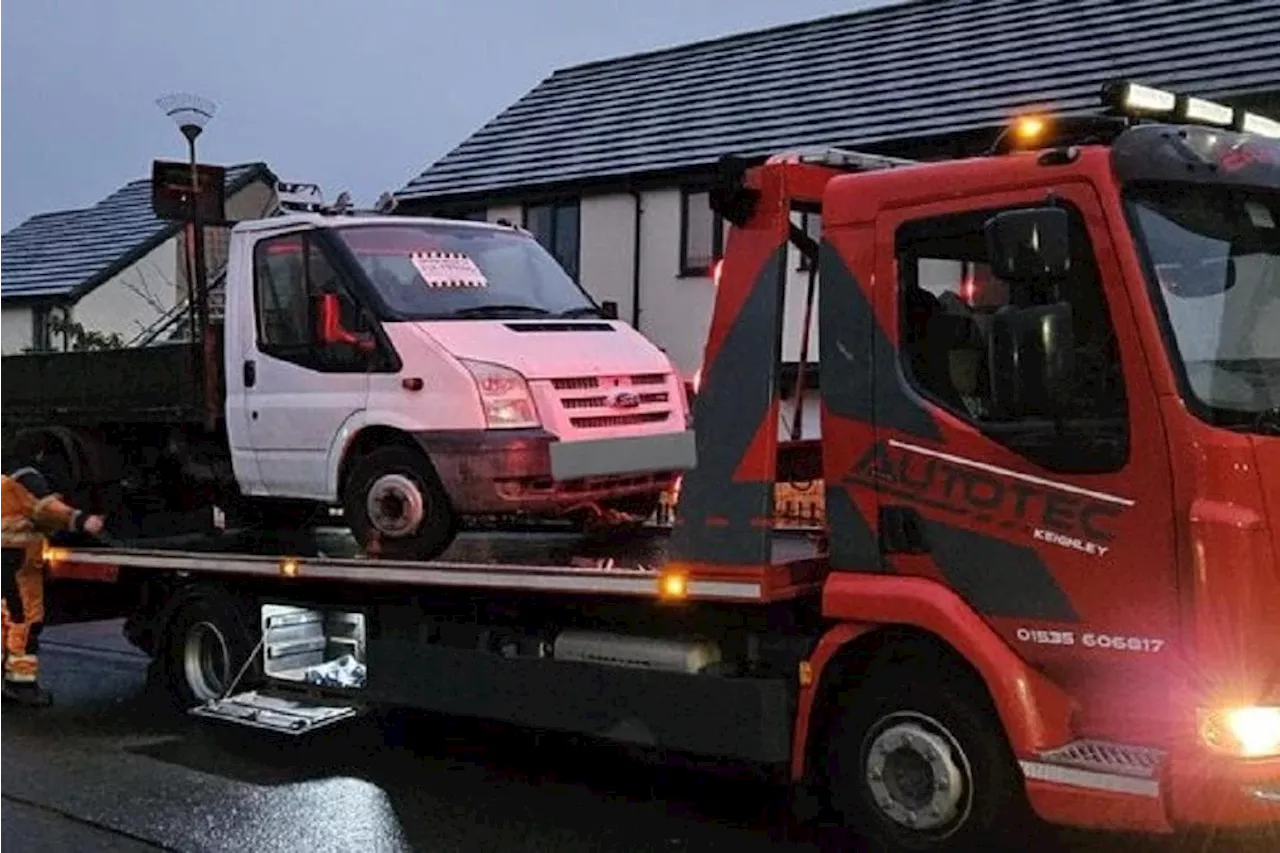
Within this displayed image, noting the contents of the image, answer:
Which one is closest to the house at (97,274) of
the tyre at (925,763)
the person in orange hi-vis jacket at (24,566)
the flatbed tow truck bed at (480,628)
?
the person in orange hi-vis jacket at (24,566)

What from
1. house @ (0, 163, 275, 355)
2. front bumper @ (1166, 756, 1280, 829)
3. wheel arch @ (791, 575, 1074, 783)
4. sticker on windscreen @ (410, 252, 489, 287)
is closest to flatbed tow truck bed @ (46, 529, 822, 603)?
wheel arch @ (791, 575, 1074, 783)

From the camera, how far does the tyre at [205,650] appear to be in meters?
8.83

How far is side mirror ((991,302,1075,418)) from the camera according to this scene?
17.2ft

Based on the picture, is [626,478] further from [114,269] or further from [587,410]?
[114,269]

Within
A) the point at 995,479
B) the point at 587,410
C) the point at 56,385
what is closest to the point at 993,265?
the point at 995,479

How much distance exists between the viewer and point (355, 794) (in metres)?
7.48

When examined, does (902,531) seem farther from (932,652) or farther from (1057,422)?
(1057,422)

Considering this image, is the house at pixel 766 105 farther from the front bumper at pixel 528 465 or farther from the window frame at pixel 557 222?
the front bumper at pixel 528 465

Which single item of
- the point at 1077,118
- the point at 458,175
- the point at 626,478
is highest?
the point at 458,175

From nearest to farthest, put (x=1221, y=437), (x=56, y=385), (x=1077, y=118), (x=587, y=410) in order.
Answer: (x=1221, y=437), (x=1077, y=118), (x=587, y=410), (x=56, y=385)

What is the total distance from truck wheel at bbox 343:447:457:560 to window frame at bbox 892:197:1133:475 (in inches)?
110

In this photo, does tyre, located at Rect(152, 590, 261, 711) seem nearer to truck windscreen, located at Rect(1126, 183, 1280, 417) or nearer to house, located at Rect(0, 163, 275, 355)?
truck windscreen, located at Rect(1126, 183, 1280, 417)

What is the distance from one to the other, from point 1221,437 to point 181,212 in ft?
26.3

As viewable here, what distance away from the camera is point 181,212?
11.0 m
